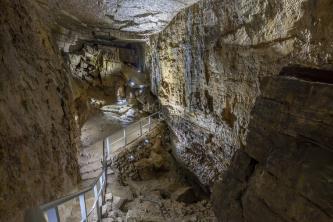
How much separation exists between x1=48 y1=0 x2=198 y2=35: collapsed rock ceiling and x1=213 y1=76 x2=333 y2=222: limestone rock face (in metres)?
5.13

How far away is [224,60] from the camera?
5.96 m

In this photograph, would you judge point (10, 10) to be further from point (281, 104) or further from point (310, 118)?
point (310, 118)

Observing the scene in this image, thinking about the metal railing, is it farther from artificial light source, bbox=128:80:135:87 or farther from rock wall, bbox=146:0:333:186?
artificial light source, bbox=128:80:135:87

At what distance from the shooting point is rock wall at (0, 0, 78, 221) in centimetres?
329

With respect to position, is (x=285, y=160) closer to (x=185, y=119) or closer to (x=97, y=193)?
(x=97, y=193)

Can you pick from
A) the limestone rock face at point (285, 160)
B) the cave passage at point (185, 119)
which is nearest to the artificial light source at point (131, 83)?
the cave passage at point (185, 119)

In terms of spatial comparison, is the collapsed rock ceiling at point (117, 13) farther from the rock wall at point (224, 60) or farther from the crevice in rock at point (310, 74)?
the crevice in rock at point (310, 74)

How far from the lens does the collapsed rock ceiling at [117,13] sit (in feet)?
21.7

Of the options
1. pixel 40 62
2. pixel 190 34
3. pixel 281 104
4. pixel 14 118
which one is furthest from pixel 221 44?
pixel 14 118

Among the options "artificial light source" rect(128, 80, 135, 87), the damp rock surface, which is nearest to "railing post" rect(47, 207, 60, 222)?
the damp rock surface

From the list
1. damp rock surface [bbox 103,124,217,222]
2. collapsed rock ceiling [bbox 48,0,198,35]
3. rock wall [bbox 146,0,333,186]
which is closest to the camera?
rock wall [bbox 146,0,333,186]

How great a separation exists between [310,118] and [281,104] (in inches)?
17.3

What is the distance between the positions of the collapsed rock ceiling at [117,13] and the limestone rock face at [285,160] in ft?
16.8

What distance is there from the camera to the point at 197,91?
7664mm
